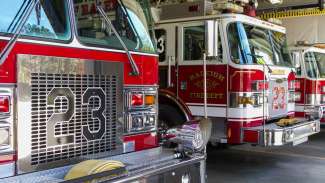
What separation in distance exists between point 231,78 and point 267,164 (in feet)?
6.21

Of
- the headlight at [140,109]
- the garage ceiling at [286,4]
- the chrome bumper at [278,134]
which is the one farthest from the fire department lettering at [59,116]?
the garage ceiling at [286,4]

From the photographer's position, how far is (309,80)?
417 inches

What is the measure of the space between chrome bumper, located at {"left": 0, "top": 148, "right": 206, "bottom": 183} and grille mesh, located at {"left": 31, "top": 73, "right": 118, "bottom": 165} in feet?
0.41

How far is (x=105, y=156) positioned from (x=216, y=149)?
229 inches

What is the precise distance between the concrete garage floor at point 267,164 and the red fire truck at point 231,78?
538 mm

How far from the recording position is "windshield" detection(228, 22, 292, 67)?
6746 millimetres

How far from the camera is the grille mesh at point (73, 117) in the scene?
9.91 feet

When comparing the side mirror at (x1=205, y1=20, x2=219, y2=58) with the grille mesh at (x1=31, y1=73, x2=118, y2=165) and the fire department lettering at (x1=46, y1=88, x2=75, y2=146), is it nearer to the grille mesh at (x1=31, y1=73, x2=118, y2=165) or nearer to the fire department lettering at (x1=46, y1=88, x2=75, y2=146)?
the grille mesh at (x1=31, y1=73, x2=118, y2=165)

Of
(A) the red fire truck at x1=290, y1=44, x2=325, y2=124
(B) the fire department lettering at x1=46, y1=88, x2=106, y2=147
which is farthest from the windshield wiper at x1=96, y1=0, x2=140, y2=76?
A: (A) the red fire truck at x1=290, y1=44, x2=325, y2=124

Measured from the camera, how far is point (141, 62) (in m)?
3.96

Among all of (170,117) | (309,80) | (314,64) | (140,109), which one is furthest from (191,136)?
(314,64)

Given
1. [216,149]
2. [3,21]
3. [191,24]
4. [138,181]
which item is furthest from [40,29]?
[216,149]

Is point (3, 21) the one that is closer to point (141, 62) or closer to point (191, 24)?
point (141, 62)

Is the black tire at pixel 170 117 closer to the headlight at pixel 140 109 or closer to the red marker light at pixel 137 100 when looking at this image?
the headlight at pixel 140 109
